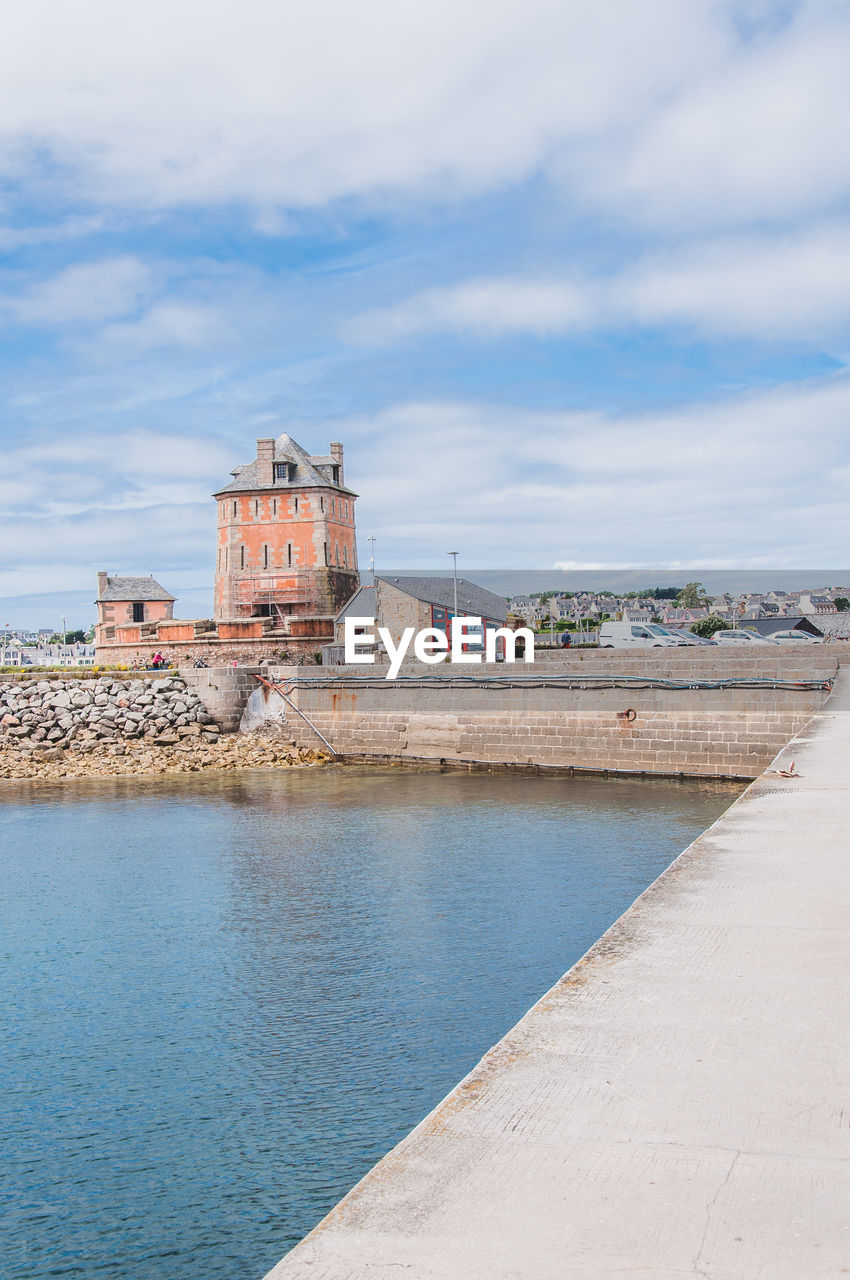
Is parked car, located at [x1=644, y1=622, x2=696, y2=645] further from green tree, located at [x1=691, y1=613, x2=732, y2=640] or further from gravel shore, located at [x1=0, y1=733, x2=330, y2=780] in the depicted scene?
green tree, located at [x1=691, y1=613, x2=732, y2=640]

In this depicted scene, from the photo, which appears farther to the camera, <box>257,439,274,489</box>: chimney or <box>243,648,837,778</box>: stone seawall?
<box>257,439,274,489</box>: chimney

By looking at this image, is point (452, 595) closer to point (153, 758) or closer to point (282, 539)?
point (282, 539)

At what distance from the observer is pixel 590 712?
28.7 metres

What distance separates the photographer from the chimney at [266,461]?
5491 cm

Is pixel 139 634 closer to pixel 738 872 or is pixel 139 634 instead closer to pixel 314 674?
pixel 314 674

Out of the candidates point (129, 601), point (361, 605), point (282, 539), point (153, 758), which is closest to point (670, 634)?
point (361, 605)

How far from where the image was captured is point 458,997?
10.8 m

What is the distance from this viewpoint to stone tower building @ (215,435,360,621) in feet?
177

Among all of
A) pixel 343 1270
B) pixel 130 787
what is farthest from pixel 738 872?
pixel 130 787

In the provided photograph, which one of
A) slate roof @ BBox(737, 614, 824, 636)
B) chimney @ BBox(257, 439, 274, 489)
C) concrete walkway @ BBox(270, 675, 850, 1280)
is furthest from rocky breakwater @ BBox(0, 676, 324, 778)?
slate roof @ BBox(737, 614, 824, 636)

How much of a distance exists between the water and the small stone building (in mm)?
47288

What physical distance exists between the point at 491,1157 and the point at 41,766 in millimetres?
32401

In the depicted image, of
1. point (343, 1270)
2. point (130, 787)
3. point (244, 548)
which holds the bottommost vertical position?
point (130, 787)

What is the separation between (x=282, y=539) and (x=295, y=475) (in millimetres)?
3513
